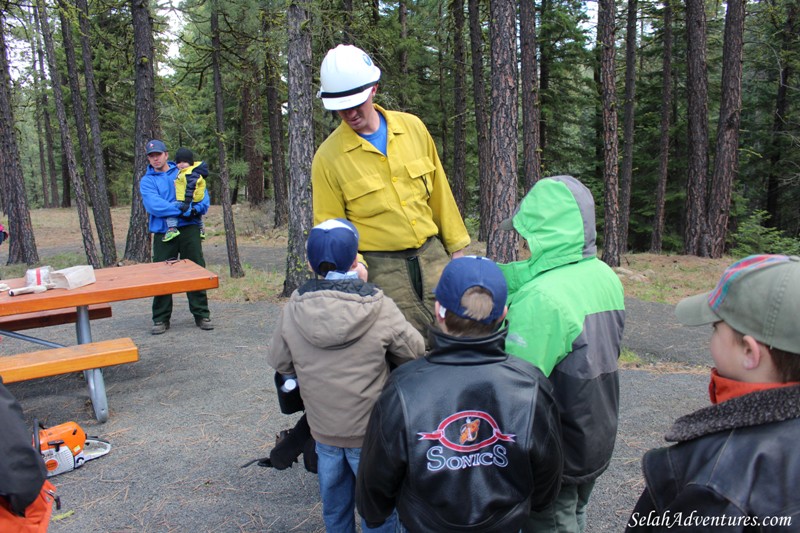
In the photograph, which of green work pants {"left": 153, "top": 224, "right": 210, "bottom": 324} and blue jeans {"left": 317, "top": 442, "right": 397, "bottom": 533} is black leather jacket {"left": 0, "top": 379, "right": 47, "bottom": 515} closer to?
blue jeans {"left": 317, "top": 442, "right": 397, "bottom": 533}

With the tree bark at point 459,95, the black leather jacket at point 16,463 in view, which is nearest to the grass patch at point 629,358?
the black leather jacket at point 16,463

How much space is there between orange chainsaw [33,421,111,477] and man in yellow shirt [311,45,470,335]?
2448 millimetres

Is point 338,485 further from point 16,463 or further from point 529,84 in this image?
point 529,84

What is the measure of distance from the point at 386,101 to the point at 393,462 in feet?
37.3

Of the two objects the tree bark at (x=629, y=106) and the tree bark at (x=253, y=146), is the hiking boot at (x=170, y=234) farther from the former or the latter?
the tree bark at (x=253, y=146)

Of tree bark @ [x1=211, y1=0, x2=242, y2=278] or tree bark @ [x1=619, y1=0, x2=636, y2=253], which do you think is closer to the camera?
tree bark @ [x1=211, y1=0, x2=242, y2=278]

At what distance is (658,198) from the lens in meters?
19.8

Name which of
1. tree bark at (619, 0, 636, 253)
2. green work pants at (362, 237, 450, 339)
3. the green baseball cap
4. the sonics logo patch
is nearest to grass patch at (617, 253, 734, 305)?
tree bark at (619, 0, 636, 253)

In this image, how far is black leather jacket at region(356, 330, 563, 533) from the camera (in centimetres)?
193

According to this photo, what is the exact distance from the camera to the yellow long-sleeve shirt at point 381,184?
3.10 m

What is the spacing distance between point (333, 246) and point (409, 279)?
2.20 feet

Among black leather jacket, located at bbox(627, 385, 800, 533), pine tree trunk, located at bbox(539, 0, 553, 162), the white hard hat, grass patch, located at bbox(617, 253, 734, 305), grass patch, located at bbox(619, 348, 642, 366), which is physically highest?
pine tree trunk, located at bbox(539, 0, 553, 162)

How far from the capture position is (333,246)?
8.52 ft

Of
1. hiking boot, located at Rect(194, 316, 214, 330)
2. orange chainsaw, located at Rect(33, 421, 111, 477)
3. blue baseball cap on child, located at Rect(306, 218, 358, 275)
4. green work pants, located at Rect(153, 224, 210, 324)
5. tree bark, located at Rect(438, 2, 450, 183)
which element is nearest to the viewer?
blue baseball cap on child, located at Rect(306, 218, 358, 275)
